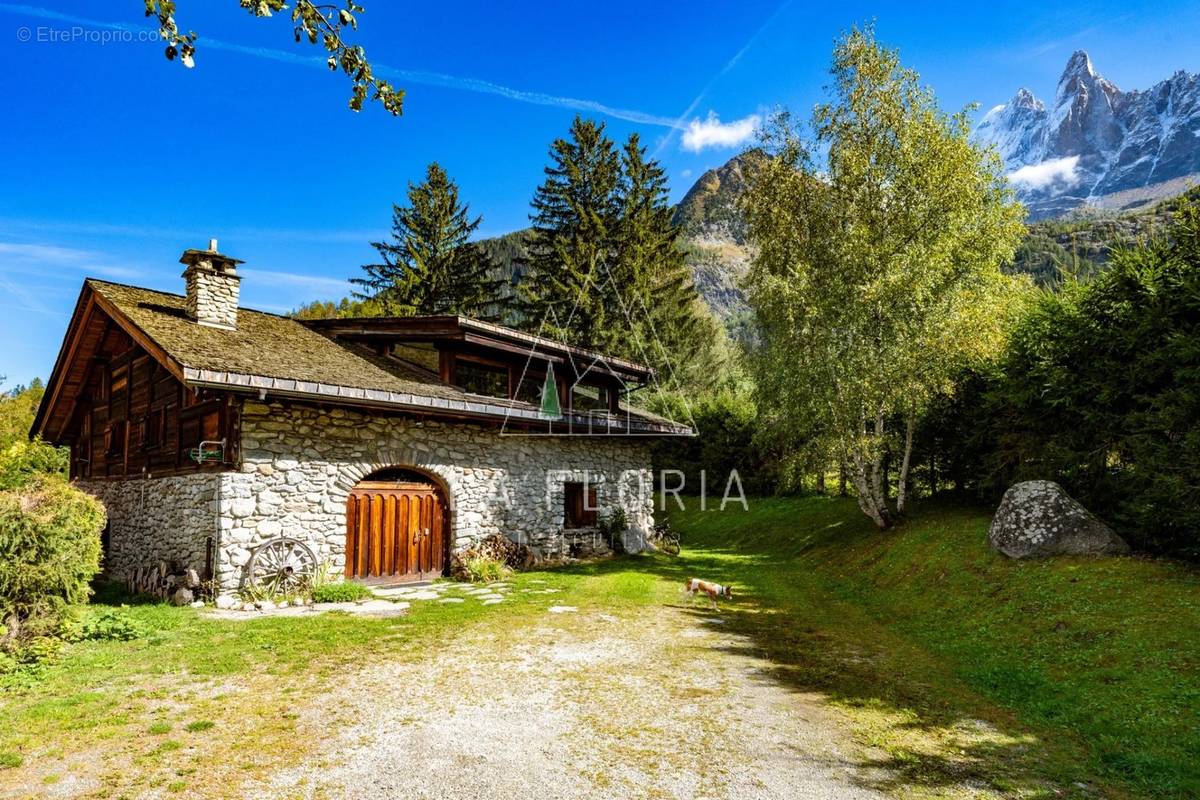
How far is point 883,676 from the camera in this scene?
643 cm

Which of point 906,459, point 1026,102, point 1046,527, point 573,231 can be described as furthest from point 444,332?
point 1026,102

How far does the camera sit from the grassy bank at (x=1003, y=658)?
445cm

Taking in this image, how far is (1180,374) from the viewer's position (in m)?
7.62

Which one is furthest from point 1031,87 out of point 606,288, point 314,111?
point 314,111

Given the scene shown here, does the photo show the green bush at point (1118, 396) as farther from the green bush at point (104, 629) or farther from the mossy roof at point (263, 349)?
the green bush at point (104, 629)

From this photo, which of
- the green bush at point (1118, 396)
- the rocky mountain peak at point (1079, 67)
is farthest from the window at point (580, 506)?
the rocky mountain peak at point (1079, 67)

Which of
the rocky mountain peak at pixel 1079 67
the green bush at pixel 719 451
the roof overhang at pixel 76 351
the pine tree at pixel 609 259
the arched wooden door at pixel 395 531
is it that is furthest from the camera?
the rocky mountain peak at pixel 1079 67

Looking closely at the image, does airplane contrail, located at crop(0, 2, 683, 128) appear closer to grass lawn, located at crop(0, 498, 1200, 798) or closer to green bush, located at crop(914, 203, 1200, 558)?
grass lawn, located at crop(0, 498, 1200, 798)

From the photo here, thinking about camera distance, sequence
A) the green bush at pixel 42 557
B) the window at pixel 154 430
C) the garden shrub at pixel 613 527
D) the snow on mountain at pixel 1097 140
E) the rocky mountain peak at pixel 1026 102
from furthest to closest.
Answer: the rocky mountain peak at pixel 1026 102 → the snow on mountain at pixel 1097 140 → the garden shrub at pixel 613 527 → the window at pixel 154 430 → the green bush at pixel 42 557

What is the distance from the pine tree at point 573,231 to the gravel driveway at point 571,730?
836 inches

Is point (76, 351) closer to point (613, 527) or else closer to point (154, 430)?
point (154, 430)

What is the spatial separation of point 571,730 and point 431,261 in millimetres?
29308

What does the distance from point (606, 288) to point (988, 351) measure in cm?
1781

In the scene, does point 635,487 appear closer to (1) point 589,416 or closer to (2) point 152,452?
(1) point 589,416
